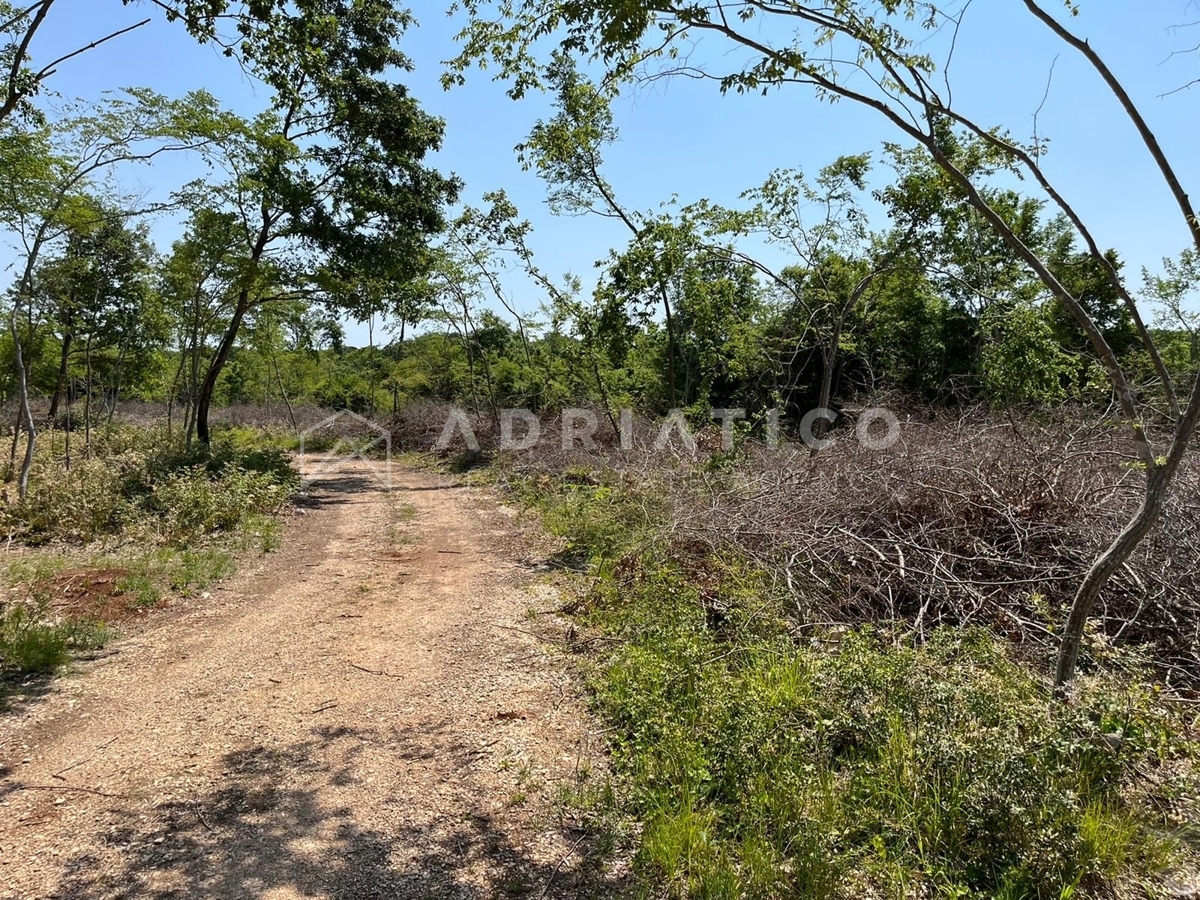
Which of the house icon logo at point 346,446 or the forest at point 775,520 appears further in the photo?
the house icon logo at point 346,446

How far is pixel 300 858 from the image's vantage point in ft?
9.63

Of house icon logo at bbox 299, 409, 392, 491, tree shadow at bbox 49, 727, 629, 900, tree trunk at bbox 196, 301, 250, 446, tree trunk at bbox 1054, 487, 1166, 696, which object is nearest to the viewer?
tree shadow at bbox 49, 727, 629, 900

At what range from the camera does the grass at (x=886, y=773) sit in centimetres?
263

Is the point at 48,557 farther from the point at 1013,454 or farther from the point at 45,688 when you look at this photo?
the point at 1013,454

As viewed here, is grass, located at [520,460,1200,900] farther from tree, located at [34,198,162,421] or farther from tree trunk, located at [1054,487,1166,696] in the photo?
tree, located at [34,198,162,421]

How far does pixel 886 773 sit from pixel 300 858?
2709mm

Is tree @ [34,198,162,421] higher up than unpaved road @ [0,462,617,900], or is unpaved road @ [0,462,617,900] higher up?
tree @ [34,198,162,421]

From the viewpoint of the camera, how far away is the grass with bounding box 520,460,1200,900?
2.63 m

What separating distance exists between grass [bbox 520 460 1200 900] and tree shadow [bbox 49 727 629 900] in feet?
1.44

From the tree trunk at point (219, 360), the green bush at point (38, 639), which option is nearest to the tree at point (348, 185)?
the tree trunk at point (219, 360)

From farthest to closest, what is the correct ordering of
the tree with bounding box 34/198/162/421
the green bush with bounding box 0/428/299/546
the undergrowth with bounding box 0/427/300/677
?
the tree with bounding box 34/198/162/421 → the green bush with bounding box 0/428/299/546 → the undergrowth with bounding box 0/427/300/677

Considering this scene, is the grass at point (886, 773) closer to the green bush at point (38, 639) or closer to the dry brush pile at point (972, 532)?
the dry brush pile at point (972, 532)

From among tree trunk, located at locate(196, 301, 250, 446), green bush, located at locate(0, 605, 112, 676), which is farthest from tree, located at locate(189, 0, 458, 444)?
green bush, located at locate(0, 605, 112, 676)

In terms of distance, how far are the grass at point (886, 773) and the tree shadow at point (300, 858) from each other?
438mm
